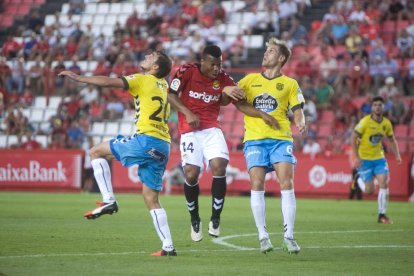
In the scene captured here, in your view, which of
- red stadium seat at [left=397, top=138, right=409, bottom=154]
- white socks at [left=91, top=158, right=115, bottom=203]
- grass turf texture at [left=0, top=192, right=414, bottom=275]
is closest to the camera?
grass turf texture at [left=0, top=192, right=414, bottom=275]

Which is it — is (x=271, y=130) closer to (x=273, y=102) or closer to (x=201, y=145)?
(x=273, y=102)

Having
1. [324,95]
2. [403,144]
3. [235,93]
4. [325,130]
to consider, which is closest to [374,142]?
[235,93]

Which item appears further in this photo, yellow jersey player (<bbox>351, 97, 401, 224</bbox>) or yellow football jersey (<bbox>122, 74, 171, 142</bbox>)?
yellow jersey player (<bbox>351, 97, 401, 224</bbox>)

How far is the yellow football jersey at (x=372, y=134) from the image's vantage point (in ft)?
61.6

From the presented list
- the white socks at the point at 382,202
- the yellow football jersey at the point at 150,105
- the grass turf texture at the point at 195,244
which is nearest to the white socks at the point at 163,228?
the grass turf texture at the point at 195,244

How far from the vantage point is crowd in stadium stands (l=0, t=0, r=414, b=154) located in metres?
29.1

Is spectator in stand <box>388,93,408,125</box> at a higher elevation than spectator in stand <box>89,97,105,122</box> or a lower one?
higher

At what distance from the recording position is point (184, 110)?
1225 cm

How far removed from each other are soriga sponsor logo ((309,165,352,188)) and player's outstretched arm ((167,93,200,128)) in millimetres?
15667

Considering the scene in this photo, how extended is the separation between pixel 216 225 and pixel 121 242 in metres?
1.30

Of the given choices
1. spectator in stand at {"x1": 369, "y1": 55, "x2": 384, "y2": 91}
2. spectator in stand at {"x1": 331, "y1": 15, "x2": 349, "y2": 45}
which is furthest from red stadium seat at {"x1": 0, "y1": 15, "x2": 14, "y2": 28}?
spectator in stand at {"x1": 369, "y1": 55, "x2": 384, "y2": 91}

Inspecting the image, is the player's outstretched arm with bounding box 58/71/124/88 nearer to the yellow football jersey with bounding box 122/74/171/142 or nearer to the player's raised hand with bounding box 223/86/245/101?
the yellow football jersey with bounding box 122/74/171/142

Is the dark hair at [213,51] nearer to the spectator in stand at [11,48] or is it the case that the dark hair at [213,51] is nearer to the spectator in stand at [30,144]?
the spectator in stand at [30,144]

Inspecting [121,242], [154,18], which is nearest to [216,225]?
[121,242]
